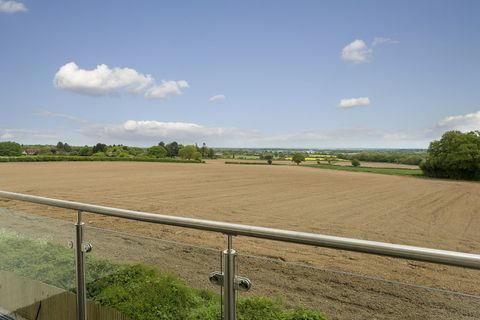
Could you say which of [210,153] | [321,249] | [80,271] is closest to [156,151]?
[210,153]

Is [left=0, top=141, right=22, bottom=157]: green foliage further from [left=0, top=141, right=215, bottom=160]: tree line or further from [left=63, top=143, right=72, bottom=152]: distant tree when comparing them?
[left=63, top=143, right=72, bottom=152]: distant tree

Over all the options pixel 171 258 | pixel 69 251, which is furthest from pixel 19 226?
pixel 171 258

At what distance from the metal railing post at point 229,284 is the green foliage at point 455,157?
164 ft

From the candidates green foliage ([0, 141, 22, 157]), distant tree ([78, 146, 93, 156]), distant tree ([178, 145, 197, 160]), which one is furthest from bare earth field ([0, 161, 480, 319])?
distant tree ([178, 145, 197, 160])

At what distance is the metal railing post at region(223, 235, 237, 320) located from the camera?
154 cm

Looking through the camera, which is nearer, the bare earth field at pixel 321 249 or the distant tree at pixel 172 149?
the bare earth field at pixel 321 249

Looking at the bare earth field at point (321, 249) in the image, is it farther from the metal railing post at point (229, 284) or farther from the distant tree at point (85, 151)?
the distant tree at point (85, 151)

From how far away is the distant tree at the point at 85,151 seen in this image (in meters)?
66.7

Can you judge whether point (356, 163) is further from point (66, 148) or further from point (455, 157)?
point (66, 148)

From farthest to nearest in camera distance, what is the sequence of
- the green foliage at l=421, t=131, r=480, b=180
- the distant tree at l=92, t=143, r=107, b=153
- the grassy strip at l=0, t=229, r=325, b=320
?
the distant tree at l=92, t=143, r=107, b=153 < the green foliage at l=421, t=131, r=480, b=180 < the grassy strip at l=0, t=229, r=325, b=320

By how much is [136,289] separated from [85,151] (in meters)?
71.6

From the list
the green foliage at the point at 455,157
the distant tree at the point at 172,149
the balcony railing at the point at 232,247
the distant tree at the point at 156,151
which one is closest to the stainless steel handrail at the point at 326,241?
the balcony railing at the point at 232,247

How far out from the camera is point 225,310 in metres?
1.56

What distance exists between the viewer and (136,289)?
74.9 inches
